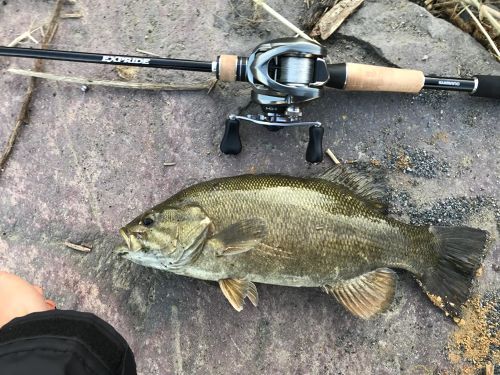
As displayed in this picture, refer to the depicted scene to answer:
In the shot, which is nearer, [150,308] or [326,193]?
[326,193]

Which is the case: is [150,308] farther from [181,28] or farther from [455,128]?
[455,128]

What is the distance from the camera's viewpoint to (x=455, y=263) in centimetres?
301

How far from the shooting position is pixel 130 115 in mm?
3340

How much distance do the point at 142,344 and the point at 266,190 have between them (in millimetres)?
1373

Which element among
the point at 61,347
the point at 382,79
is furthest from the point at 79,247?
the point at 382,79

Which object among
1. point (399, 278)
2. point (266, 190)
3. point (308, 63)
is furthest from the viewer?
point (399, 278)

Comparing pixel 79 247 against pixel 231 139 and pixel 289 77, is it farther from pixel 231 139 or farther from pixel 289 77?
pixel 289 77

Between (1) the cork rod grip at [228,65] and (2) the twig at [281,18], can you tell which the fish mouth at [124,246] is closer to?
(1) the cork rod grip at [228,65]

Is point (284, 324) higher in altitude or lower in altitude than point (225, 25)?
lower

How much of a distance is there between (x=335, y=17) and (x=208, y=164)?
1330 millimetres

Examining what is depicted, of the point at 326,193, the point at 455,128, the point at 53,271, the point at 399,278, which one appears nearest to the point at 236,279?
the point at 326,193

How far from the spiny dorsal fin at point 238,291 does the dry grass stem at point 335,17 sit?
1.75m

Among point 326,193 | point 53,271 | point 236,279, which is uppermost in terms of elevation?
point 326,193

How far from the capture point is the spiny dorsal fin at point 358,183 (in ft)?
10.1
